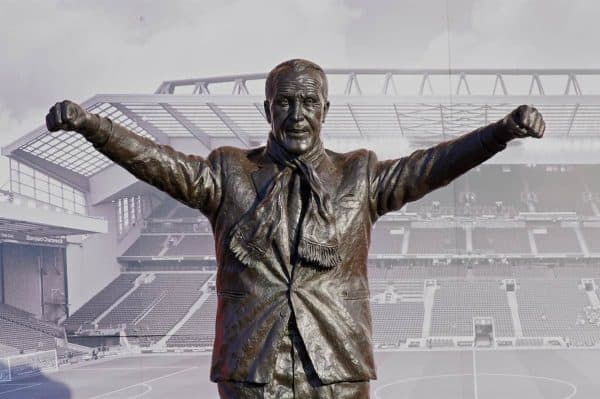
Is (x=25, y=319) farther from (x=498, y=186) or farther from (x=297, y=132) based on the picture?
(x=297, y=132)

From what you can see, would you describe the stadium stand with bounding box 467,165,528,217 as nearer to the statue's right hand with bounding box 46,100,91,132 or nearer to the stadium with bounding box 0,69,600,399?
the stadium with bounding box 0,69,600,399

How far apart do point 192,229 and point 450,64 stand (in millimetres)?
1811

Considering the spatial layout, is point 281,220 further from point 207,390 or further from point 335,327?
point 207,390

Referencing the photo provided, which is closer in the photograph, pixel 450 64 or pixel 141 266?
pixel 450 64

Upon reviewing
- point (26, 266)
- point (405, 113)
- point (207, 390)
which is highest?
point (405, 113)

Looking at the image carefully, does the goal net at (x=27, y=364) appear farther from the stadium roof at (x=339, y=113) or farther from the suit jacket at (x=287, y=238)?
the suit jacket at (x=287, y=238)

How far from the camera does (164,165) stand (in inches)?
65.6

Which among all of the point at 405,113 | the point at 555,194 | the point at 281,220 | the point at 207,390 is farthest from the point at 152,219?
the point at 281,220

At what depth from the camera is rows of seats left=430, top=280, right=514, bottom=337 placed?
505 centimetres

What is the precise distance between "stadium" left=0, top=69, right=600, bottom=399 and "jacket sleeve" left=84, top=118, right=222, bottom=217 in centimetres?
301

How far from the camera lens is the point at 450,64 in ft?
14.8

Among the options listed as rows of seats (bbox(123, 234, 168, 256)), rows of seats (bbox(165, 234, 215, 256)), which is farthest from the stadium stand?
rows of seats (bbox(123, 234, 168, 256))

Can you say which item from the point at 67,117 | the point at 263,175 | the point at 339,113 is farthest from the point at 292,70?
the point at 339,113

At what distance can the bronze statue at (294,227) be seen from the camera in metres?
1.65
